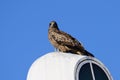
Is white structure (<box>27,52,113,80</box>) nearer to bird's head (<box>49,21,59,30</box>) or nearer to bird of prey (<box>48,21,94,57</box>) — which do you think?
bird of prey (<box>48,21,94,57</box>)

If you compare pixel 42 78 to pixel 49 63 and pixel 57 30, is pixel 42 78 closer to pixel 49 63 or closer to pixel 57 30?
pixel 49 63

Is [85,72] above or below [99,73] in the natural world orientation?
below

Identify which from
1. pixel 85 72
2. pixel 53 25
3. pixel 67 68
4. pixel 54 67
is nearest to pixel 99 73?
pixel 85 72

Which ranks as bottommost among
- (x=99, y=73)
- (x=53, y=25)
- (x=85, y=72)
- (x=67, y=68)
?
(x=67, y=68)

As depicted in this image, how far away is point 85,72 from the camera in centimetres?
1527

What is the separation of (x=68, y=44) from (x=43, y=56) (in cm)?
223

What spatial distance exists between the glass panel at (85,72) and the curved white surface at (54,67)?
35cm

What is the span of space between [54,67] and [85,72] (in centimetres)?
99

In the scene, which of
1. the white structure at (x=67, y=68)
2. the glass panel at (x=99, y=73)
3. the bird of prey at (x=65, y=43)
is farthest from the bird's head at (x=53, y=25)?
the glass panel at (x=99, y=73)

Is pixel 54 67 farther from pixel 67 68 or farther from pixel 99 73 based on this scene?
pixel 99 73

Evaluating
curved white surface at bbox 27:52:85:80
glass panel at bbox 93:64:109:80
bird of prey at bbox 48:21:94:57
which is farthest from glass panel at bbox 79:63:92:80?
bird of prey at bbox 48:21:94:57

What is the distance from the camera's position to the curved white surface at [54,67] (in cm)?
1470

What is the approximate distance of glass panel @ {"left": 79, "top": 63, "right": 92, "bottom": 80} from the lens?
49.5ft

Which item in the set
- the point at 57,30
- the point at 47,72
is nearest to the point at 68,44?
the point at 57,30
